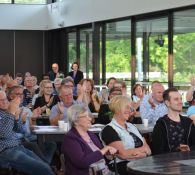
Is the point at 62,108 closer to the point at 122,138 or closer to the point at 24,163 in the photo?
the point at 24,163

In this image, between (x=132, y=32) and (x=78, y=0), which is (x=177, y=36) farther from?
(x=78, y=0)

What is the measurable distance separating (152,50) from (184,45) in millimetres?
1381

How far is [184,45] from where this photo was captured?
41.4ft

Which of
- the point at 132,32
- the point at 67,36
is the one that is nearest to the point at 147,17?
the point at 132,32

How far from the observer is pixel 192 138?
5.61 metres

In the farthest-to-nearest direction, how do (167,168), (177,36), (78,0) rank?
(78,0), (177,36), (167,168)

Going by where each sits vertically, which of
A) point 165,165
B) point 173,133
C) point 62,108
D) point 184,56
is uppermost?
point 184,56

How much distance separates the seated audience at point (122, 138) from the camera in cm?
525

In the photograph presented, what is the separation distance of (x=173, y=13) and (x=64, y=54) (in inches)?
292

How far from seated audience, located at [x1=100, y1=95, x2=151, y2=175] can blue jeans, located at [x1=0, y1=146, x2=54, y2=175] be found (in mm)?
978

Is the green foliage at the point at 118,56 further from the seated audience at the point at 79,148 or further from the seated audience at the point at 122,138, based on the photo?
the seated audience at the point at 79,148

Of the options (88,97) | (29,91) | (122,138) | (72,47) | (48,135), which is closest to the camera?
(122,138)

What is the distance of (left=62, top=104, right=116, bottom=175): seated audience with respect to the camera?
479 centimetres

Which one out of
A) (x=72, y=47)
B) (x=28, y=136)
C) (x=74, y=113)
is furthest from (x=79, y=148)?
(x=72, y=47)
